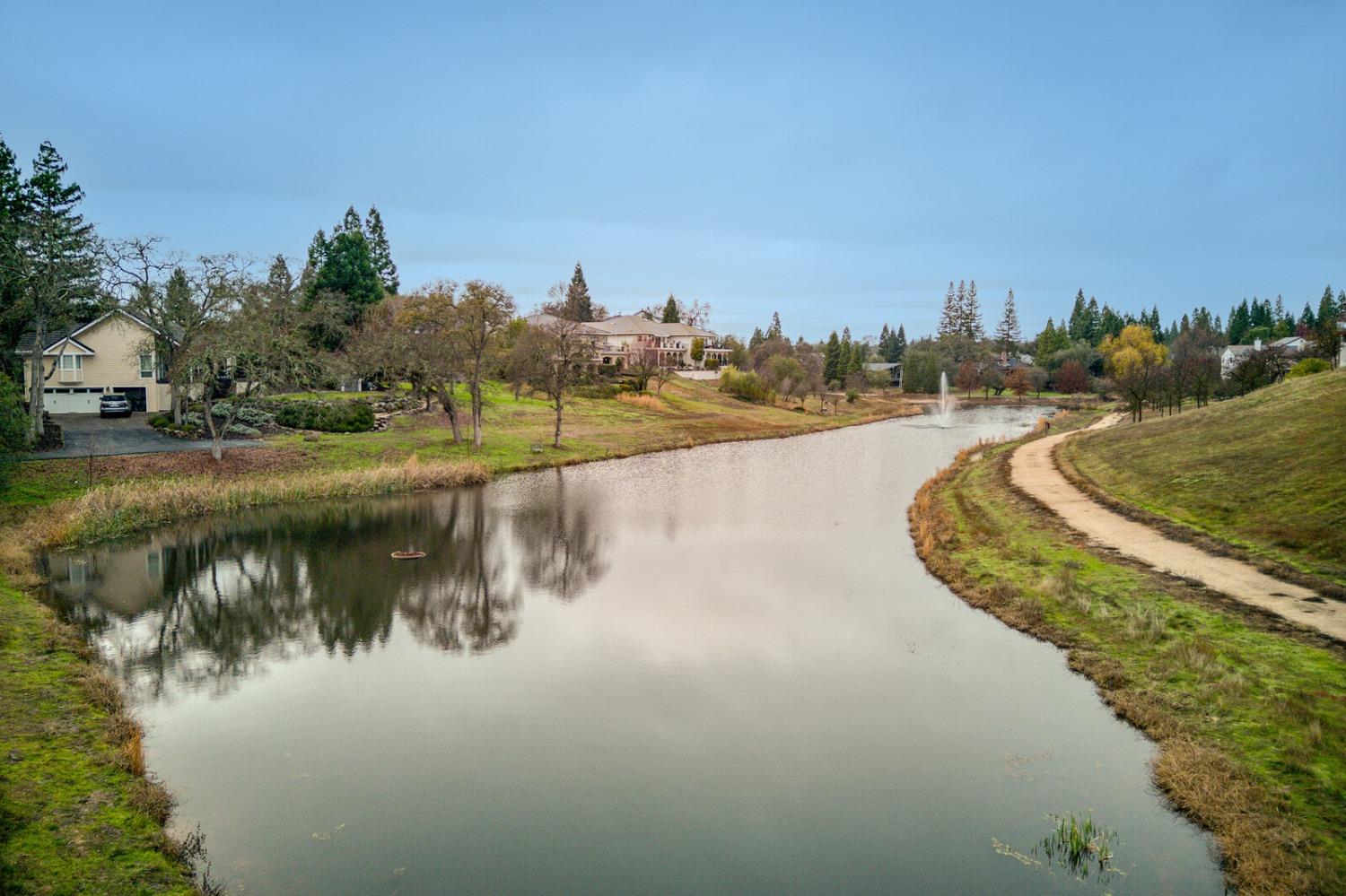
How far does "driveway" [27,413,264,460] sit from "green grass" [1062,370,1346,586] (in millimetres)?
40117

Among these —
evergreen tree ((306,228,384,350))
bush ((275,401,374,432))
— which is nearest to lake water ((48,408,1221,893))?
bush ((275,401,374,432))

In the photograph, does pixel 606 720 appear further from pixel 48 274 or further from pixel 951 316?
pixel 951 316

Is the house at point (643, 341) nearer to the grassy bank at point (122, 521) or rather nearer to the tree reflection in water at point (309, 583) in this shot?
the grassy bank at point (122, 521)

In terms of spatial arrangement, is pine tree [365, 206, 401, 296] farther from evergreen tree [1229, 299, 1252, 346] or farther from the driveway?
evergreen tree [1229, 299, 1252, 346]

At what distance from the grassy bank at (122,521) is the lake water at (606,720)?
89 centimetres

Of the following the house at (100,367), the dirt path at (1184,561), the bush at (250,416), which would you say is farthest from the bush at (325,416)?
the dirt path at (1184,561)

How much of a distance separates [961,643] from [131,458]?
110ft

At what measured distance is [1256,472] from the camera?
27109 millimetres

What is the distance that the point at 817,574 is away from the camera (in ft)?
78.7

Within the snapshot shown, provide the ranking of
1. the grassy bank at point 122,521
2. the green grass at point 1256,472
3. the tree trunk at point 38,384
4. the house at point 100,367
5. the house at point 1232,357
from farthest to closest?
the house at point 1232,357, the house at point 100,367, the tree trunk at point 38,384, the green grass at point 1256,472, the grassy bank at point 122,521

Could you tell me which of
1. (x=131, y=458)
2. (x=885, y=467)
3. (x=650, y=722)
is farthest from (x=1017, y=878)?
(x=885, y=467)

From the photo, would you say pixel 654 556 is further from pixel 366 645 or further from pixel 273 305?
pixel 273 305

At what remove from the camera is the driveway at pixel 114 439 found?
3484cm

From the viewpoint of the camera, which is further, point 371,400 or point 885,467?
point 371,400
